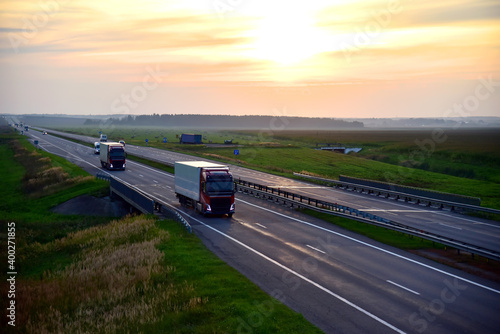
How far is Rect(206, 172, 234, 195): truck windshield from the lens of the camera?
36.8m

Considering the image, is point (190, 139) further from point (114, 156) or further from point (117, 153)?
point (114, 156)

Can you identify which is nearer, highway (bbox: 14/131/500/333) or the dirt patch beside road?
highway (bbox: 14/131/500/333)

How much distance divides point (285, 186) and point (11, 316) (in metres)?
39.9

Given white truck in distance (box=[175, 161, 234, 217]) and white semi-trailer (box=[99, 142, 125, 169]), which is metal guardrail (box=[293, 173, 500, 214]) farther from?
white semi-trailer (box=[99, 142, 125, 169])

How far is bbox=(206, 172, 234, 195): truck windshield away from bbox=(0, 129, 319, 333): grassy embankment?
14.3 feet

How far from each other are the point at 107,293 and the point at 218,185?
15044 millimetres

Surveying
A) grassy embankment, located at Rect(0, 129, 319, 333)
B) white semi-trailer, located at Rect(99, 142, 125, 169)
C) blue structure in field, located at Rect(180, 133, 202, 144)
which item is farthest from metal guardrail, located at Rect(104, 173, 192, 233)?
blue structure in field, located at Rect(180, 133, 202, 144)

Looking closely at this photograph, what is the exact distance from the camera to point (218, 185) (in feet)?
121

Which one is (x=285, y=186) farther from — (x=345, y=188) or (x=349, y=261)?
(x=349, y=261)

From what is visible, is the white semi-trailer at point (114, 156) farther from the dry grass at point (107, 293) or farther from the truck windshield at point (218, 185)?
the dry grass at point (107, 293)

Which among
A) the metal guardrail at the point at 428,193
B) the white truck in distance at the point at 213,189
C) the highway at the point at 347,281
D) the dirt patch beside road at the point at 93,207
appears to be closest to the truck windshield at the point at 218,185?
the white truck in distance at the point at 213,189

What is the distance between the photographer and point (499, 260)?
78.1 feet

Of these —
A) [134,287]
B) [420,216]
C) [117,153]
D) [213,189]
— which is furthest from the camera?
[117,153]

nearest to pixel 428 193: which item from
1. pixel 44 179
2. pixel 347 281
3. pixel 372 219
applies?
pixel 372 219
